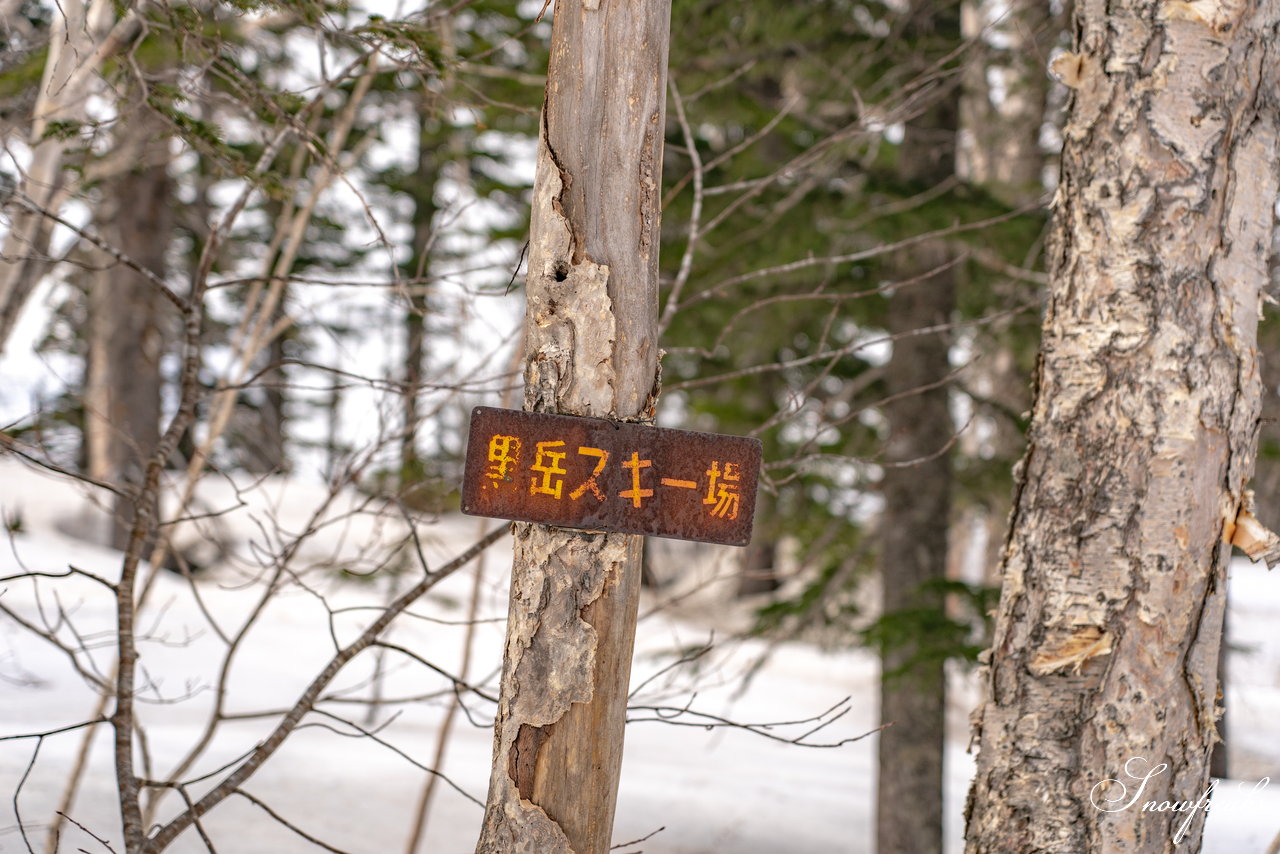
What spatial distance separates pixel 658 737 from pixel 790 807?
2.28 m

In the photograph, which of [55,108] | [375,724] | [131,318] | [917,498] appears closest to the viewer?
[55,108]

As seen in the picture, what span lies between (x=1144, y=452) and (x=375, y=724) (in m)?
6.90

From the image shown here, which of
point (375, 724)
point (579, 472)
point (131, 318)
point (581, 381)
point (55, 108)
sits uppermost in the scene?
point (131, 318)

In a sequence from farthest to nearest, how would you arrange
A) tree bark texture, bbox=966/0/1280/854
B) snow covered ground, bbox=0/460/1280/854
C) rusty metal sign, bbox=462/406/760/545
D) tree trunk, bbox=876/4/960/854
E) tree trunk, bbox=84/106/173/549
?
tree trunk, bbox=84/106/173/549 < tree trunk, bbox=876/4/960/854 < snow covered ground, bbox=0/460/1280/854 < tree bark texture, bbox=966/0/1280/854 < rusty metal sign, bbox=462/406/760/545

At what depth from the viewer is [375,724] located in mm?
7840

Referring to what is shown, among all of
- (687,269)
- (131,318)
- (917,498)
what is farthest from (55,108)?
(131,318)

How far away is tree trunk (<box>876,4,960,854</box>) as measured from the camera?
504cm

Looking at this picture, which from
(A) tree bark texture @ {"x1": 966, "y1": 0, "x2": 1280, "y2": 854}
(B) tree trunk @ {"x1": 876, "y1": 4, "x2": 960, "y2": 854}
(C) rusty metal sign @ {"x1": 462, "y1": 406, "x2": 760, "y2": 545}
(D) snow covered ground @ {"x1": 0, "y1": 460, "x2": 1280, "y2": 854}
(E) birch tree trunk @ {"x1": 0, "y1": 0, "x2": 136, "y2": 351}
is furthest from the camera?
(B) tree trunk @ {"x1": 876, "y1": 4, "x2": 960, "y2": 854}

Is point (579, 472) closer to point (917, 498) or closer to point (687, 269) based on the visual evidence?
point (687, 269)

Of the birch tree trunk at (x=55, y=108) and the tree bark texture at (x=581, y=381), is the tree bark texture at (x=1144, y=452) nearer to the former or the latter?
the tree bark texture at (x=581, y=381)

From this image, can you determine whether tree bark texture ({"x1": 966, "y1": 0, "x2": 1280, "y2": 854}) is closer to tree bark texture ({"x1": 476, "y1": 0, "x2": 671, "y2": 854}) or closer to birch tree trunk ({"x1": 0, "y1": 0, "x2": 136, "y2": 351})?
tree bark texture ({"x1": 476, "y1": 0, "x2": 671, "y2": 854})

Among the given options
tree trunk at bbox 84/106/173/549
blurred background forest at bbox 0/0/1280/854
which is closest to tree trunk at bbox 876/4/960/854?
blurred background forest at bbox 0/0/1280/854

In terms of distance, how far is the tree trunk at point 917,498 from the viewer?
5.04m

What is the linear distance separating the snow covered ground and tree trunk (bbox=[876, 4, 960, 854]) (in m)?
0.58
